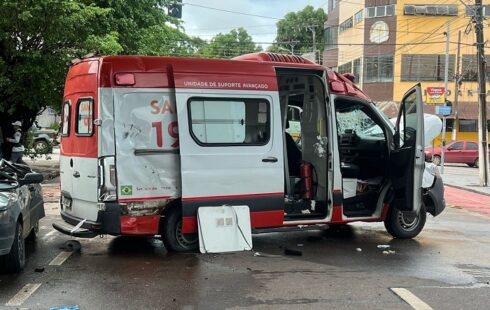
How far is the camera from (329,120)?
25.5 feet

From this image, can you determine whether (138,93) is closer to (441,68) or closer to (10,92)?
(10,92)

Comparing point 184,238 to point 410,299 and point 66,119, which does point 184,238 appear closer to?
point 66,119

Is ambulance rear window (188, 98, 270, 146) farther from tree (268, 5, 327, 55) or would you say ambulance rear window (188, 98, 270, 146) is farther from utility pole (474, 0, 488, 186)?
tree (268, 5, 327, 55)

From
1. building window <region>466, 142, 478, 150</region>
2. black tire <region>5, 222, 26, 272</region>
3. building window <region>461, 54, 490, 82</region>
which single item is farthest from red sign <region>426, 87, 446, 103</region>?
black tire <region>5, 222, 26, 272</region>

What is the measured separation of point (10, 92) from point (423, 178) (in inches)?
443

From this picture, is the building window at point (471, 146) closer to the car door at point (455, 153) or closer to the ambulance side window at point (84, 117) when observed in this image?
the car door at point (455, 153)

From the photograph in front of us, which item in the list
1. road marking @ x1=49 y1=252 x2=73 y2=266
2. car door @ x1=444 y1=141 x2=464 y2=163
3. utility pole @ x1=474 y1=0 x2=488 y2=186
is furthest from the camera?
car door @ x1=444 y1=141 x2=464 y2=163

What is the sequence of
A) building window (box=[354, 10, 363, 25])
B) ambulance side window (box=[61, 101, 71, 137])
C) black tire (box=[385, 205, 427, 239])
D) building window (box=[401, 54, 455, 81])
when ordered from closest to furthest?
1. ambulance side window (box=[61, 101, 71, 137])
2. black tire (box=[385, 205, 427, 239])
3. building window (box=[401, 54, 455, 81])
4. building window (box=[354, 10, 363, 25])

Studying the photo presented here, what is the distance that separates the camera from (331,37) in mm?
51656

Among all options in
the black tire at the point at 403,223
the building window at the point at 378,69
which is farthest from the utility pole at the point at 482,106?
the building window at the point at 378,69

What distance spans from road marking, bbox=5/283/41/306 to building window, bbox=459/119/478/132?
1575 inches

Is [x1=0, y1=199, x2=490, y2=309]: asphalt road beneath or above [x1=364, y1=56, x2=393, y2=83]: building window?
beneath

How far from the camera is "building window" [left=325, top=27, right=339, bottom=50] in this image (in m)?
50.2

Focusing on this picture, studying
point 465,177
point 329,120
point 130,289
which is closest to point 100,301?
point 130,289
